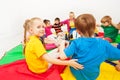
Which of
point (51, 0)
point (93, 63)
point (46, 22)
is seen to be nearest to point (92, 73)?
point (93, 63)

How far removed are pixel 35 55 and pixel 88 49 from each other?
379mm

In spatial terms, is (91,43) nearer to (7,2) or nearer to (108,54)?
(108,54)

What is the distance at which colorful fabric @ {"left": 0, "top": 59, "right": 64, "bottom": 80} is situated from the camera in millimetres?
1396

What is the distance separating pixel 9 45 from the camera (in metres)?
2.92

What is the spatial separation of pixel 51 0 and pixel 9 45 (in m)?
1.03

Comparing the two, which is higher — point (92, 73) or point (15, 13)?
point (15, 13)

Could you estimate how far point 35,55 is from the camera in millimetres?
1356

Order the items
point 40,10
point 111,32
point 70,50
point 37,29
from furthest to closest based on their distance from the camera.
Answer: point 40,10
point 111,32
point 37,29
point 70,50

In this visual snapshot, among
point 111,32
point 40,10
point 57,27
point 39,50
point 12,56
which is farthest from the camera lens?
point 40,10

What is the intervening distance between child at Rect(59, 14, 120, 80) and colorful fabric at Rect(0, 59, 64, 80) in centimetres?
25

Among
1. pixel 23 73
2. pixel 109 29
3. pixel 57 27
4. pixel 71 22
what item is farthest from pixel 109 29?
pixel 23 73

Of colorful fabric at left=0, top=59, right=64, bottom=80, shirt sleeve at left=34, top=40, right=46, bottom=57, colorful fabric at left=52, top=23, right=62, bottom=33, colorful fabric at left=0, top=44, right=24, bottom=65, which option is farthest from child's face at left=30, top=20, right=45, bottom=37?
colorful fabric at left=52, top=23, right=62, bottom=33

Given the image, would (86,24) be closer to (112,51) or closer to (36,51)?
(112,51)

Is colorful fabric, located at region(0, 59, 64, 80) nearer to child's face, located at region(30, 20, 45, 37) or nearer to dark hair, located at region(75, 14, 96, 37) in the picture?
child's face, located at region(30, 20, 45, 37)
